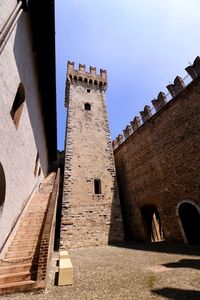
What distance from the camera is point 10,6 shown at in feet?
12.1

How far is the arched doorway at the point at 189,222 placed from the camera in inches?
343

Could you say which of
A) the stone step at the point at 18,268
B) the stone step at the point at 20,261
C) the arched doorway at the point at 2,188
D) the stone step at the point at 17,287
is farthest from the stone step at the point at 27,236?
the stone step at the point at 17,287

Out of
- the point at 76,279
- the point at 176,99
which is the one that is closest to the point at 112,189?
the point at 176,99

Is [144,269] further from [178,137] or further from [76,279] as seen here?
[178,137]

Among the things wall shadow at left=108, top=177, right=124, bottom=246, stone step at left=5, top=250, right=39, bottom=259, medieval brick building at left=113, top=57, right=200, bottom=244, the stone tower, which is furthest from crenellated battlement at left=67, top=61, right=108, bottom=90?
stone step at left=5, top=250, right=39, bottom=259

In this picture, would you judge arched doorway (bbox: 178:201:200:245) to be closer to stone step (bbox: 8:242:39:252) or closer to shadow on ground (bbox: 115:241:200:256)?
shadow on ground (bbox: 115:241:200:256)

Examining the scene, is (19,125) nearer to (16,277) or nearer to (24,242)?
(24,242)

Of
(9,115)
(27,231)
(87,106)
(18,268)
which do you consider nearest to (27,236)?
(27,231)

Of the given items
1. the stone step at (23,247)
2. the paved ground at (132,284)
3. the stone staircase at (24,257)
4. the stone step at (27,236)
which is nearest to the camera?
the paved ground at (132,284)

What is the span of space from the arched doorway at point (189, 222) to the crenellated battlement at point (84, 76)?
13083 mm

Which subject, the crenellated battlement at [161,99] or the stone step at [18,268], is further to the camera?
the crenellated battlement at [161,99]

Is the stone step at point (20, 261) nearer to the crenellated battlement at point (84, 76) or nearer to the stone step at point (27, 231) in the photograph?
the stone step at point (27, 231)

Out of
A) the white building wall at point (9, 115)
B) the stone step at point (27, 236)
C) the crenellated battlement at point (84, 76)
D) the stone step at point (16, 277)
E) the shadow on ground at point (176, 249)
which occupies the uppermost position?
the crenellated battlement at point (84, 76)

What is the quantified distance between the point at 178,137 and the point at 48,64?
24.5ft
